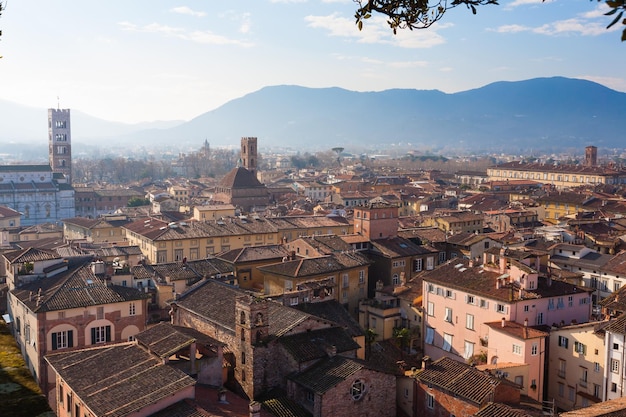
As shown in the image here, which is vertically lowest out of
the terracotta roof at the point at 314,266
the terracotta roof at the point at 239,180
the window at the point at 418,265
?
the window at the point at 418,265

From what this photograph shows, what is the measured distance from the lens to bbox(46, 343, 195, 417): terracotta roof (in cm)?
2019

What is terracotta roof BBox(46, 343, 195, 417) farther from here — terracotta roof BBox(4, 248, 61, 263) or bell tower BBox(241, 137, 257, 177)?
bell tower BBox(241, 137, 257, 177)

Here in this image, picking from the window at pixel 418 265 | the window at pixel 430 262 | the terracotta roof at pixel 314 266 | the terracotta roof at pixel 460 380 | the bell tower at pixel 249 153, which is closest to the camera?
the terracotta roof at pixel 460 380

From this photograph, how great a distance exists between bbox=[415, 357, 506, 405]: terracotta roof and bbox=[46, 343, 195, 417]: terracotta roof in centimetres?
899

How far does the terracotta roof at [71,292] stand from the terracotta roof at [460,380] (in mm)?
13721

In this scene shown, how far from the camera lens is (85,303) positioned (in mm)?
28609

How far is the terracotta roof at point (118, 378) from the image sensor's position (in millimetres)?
20188

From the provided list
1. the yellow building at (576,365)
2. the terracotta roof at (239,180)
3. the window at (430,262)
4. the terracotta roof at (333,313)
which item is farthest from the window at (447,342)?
the terracotta roof at (239,180)

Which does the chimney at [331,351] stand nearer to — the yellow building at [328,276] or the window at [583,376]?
A: the yellow building at [328,276]

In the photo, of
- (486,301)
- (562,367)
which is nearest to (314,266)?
(486,301)

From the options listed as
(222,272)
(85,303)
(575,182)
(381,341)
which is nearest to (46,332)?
(85,303)

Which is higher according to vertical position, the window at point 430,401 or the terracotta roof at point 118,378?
the terracotta roof at point 118,378


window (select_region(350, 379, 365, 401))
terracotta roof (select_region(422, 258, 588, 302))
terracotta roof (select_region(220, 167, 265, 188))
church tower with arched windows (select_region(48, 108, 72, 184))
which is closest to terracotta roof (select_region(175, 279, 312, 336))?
window (select_region(350, 379, 365, 401))

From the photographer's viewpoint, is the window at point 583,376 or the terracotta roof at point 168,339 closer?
the terracotta roof at point 168,339
